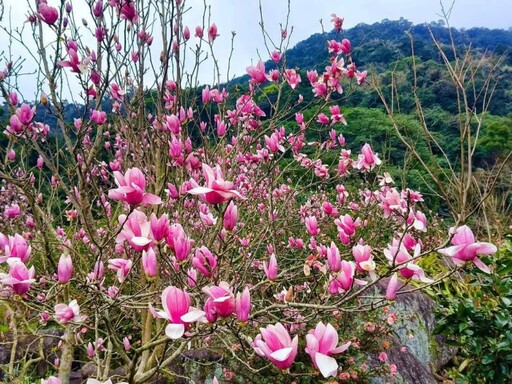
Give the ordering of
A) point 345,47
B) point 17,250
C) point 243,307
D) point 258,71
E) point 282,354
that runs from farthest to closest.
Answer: point 345,47 → point 258,71 → point 17,250 → point 243,307 → point 282,354

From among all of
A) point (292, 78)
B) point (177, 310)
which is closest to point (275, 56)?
point (292, 78)

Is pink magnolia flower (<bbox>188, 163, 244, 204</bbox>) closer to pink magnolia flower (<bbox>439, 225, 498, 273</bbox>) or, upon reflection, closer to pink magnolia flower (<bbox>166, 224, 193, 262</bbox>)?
pink magnolia flower (<bbox>166, 224, 193, 262</bbox>)

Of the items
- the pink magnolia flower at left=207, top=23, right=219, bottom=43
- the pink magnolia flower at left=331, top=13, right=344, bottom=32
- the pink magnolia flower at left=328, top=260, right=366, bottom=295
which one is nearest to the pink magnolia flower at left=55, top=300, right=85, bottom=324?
the pink magnolia flower at left=328, top=260, right=366, bottom=295

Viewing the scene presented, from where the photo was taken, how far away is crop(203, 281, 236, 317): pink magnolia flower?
866mm

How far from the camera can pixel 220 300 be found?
0.85m

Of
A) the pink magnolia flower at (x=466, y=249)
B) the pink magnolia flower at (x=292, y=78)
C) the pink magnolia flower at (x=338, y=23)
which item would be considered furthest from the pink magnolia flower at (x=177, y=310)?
the pink magnolia flower at (x=338, y=23)

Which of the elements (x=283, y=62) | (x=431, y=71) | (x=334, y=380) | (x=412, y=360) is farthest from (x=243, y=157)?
(x=431, y=71)

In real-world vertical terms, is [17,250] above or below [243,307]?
above

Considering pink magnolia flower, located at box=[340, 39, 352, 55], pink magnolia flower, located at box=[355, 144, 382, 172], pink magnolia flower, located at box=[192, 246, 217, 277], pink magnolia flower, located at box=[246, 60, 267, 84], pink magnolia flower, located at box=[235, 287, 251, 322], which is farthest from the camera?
pink magnolia flower, located at box=[340, 39, 352, 55]

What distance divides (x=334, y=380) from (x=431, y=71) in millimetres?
24050

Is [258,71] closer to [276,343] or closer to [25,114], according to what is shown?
[25,114]

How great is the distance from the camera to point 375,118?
595 inches

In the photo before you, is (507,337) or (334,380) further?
(334,380)

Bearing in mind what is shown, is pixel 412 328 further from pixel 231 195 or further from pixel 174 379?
pixel 231 195
